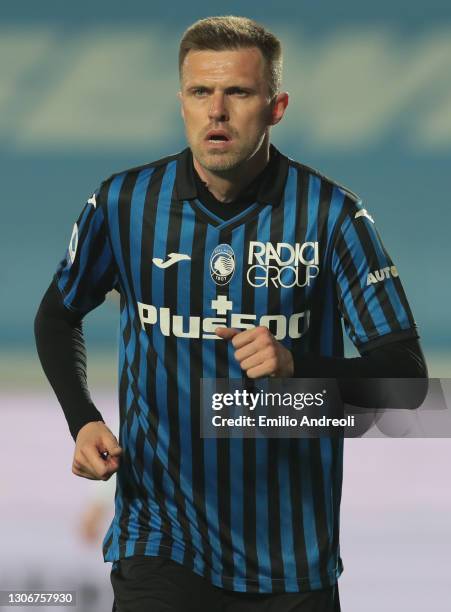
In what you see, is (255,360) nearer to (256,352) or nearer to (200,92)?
(256,352)

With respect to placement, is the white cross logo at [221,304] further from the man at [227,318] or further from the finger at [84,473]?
the finger at [84,473]

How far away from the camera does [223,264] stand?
3.13m

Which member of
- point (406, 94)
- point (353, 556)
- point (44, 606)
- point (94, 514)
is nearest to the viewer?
point (44, 606)

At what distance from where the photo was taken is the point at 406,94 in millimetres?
13656

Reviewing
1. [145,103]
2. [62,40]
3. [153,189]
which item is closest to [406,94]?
[145,103]

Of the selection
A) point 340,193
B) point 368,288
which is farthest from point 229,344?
point 340,193

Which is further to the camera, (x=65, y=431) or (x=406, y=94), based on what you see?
(x=406, y=94)

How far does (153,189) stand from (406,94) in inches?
425

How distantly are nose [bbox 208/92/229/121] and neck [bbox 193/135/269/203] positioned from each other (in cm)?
16

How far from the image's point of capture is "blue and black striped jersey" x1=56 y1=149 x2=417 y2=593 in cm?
308

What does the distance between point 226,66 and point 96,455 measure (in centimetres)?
96

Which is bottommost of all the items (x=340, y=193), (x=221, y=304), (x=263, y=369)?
(x=263, y=369)

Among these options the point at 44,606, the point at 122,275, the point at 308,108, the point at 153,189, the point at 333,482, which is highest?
the point at 308,108

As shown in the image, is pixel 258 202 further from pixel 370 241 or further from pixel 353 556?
pixel 353 556
